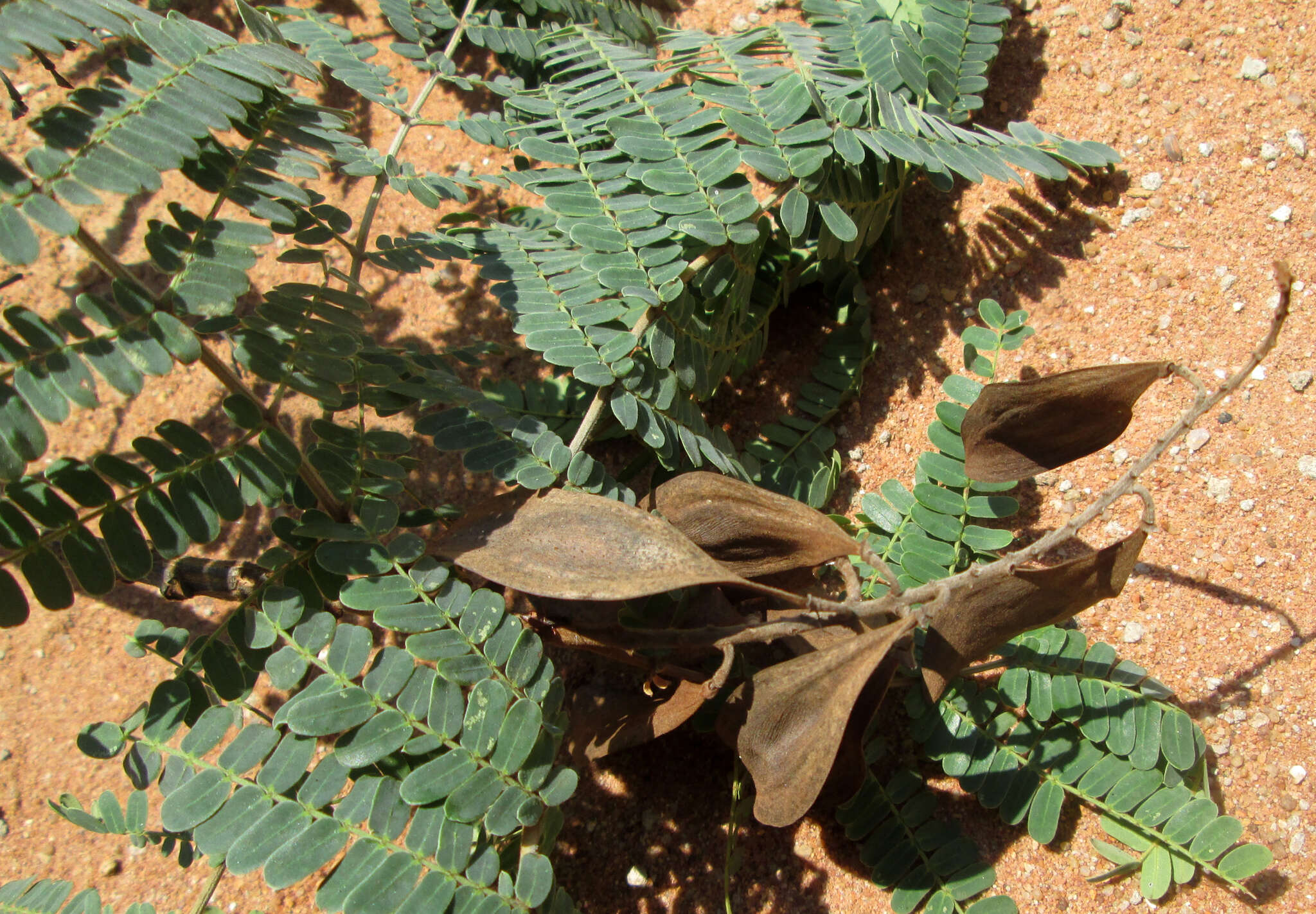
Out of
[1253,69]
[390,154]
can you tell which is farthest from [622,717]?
[1253,69]

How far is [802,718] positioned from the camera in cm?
133

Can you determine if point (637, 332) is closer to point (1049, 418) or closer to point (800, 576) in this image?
point (800, 576)

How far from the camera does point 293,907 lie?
186cm

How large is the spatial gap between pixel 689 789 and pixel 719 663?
385 mm

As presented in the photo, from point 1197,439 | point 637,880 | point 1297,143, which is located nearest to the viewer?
point 637,880

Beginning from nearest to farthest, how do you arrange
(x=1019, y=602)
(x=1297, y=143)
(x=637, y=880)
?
(x=1019, y=602) → (x=637, y=880) → (x=1297, y=143)

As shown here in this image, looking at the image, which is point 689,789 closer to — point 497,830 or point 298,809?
point 497,830

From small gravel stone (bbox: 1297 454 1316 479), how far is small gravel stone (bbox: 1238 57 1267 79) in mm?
1031

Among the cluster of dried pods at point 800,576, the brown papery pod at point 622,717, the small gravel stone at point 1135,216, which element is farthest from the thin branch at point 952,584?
the small gravel stone at point 1135,216

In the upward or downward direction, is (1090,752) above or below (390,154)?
below

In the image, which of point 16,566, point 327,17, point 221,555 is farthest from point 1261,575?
point 327,17

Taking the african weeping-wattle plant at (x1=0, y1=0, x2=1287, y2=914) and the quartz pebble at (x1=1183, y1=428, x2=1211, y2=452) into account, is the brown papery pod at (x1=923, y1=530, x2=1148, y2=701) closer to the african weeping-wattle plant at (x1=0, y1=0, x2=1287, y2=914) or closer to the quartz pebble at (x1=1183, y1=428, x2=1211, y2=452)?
the african weeping-wattle plant at (x1=0, y1=0, x2=1287, y2=914)

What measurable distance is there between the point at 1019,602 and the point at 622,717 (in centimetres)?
76

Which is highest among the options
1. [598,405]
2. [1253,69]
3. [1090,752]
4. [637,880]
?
[1253,69]
